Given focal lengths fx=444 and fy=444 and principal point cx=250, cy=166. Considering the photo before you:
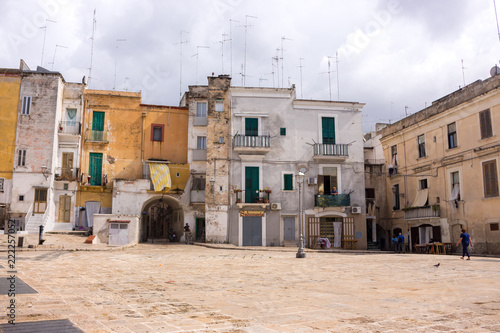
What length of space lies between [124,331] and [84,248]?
1783cm

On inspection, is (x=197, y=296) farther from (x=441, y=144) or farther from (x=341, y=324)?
(x=441, y=144)

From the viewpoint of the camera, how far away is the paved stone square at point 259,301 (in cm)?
579

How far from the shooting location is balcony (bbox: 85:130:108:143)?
116 ft

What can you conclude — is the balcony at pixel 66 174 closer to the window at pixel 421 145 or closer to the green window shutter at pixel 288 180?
the green window shutter at pixel 288 180

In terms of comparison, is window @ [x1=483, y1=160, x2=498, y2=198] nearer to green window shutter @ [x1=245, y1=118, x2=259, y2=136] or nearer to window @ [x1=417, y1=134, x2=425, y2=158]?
window @ [x1=417, y1=134, x2=425, y2=158]

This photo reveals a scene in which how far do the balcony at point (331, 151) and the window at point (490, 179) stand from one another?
31.2 feet

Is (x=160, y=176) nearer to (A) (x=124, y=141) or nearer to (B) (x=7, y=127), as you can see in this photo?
(A) (x=124, y=141)

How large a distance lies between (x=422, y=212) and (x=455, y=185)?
325 cm

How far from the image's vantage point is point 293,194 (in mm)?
32938

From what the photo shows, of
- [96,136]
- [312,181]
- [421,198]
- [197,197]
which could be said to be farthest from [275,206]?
[96,136]

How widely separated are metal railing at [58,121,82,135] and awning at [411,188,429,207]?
26325 millimetres

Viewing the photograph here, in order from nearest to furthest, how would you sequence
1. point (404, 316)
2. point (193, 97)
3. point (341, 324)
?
point (341, 324)
point (404, 316)
point (193, 97)

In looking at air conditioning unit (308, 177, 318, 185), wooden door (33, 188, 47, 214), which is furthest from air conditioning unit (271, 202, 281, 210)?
wooden door (33, 188, 47, 214)

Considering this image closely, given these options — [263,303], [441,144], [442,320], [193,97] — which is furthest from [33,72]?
[442,320]
